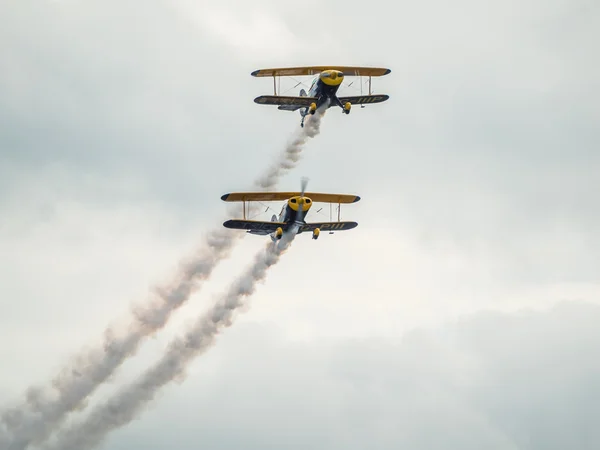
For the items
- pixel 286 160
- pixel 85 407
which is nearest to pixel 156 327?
pixel 85 407

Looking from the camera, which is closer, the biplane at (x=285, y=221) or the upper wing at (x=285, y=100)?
the biplane at (x=285, y=221)

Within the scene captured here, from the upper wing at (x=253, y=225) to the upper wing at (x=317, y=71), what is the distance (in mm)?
12009

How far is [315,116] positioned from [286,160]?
3.29 meters

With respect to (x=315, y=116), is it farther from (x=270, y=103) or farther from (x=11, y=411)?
(x=11, y=411)

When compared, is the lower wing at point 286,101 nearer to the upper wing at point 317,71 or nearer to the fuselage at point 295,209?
the upper wing at point 317,71

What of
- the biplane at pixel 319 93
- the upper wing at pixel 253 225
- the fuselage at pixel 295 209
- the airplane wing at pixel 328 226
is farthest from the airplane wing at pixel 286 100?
the upper wing at pixel 253 225

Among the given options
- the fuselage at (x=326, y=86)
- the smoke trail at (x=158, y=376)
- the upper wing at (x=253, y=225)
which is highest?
the fuselage at (x=326, y=86)

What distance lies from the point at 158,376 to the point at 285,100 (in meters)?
18.7

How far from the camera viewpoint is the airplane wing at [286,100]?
66.4 meters

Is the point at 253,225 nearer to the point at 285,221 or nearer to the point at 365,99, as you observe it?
the point at 285,221

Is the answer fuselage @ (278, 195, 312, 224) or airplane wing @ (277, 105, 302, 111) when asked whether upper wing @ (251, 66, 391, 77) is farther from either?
fuselage @ (278, 195, 312, 224)

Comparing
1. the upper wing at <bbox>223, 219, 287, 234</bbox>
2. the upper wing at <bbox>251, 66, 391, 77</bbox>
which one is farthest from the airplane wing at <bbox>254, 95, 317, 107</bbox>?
the upper wing at <bbox>223, 219, 287, 234</bbox>

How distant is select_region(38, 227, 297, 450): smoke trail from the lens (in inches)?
2576

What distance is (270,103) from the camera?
67.5m
